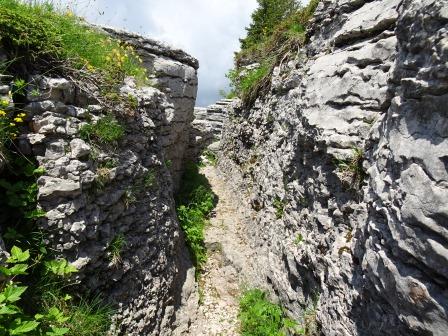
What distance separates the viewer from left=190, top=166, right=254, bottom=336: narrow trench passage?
7.19 m

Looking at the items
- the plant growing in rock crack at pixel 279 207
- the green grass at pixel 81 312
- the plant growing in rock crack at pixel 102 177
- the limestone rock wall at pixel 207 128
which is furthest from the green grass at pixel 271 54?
the green grass at pixel 81 312

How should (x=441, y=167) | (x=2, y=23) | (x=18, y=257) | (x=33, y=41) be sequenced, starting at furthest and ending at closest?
(x=33, y=41)
(x=2, y=23)
(x=18, y=257)
(x=441, y=167)

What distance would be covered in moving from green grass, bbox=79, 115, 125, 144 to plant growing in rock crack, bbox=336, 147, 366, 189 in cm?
436

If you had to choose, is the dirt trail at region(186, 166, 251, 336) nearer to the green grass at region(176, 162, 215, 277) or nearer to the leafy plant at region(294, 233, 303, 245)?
the green grass at region(176, 162, 215, 277)

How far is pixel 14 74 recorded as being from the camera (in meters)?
4.86

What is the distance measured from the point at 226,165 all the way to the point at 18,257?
38.2 ft

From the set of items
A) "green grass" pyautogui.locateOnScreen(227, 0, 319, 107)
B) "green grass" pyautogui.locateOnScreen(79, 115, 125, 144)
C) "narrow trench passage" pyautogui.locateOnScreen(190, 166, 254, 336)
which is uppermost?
"green grass" pyautogui.locateOnScreen(227, 0, 319, 107)

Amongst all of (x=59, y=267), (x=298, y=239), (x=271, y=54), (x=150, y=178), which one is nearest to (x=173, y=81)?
(x=271, y=54)

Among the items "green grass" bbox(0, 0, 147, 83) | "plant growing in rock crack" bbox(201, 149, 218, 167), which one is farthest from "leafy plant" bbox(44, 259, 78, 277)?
"plant growing in rock crack" bbox(201, 149, 218, 167)

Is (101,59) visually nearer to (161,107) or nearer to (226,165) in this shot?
(161,107)

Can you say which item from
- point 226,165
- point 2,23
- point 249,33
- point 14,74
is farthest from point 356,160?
point 249,33

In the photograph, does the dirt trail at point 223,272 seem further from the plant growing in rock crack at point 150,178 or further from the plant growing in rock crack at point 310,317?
the plant growing in rock crack at point 150,178

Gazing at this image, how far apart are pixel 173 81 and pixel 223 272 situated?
6.85 metres

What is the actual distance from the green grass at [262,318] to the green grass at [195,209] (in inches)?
70.6
